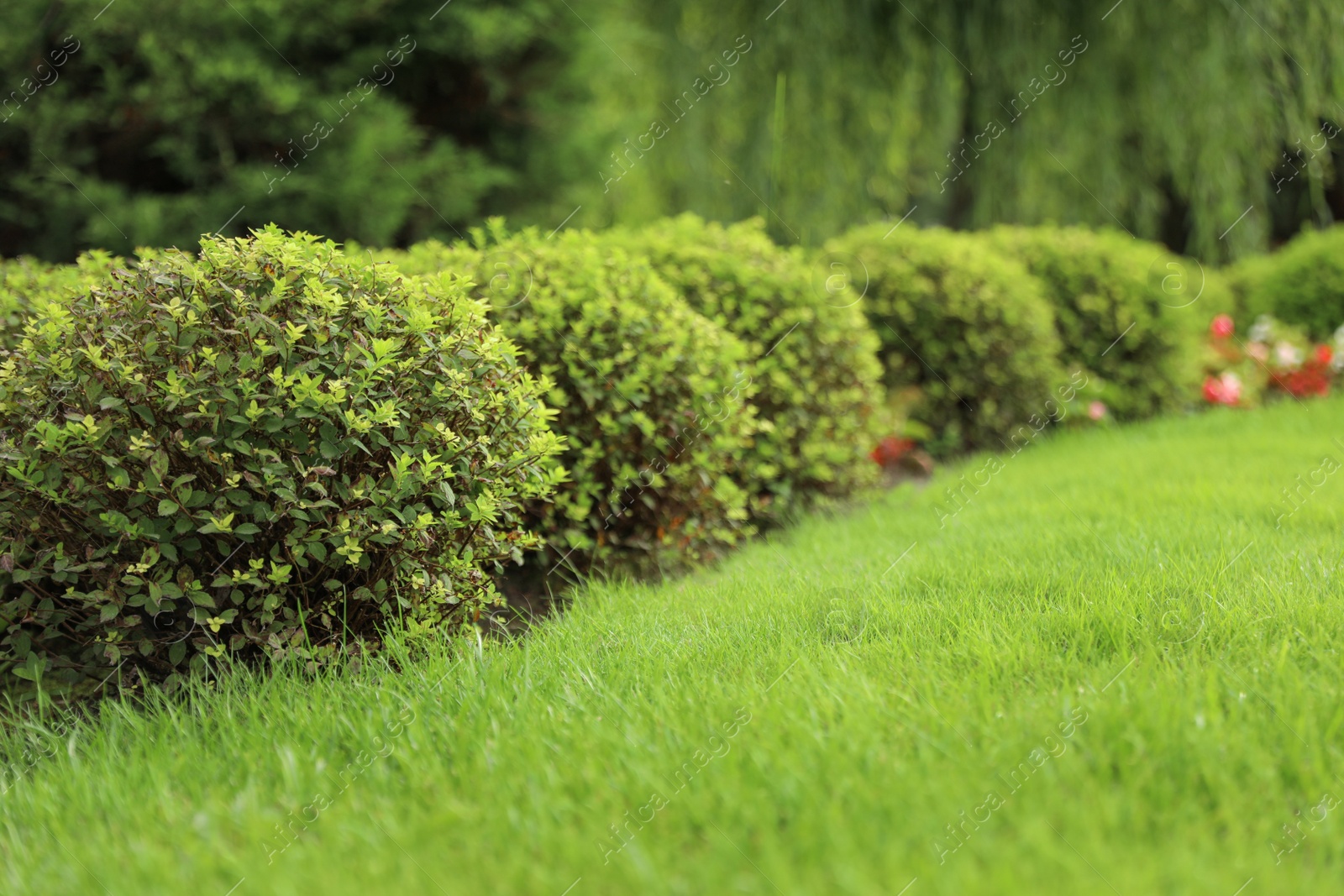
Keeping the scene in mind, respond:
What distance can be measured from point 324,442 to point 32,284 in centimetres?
189

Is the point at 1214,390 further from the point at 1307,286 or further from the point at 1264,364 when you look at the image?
the point at 1307,286

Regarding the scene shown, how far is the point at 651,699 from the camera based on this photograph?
2475 mm

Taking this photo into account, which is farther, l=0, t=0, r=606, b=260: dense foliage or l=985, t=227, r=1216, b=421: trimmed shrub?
l=985, t=227, r=1216, b=421: trimmed shrub

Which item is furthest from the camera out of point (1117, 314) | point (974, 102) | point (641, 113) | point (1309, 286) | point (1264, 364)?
point (974, 102)

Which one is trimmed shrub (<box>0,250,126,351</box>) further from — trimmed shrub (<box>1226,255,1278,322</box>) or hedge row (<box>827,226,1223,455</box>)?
trimmed shrub (<box>1226,255,1278,322</box>)

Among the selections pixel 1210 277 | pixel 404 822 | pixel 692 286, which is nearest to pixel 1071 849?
pixel 404 822

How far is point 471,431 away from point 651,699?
3.44 ft

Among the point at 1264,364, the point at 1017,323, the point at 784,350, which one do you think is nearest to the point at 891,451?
the point at 1017,323

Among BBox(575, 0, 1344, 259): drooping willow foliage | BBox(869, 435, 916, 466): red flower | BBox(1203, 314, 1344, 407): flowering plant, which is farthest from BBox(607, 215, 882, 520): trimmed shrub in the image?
BBox(1203, 314, 1344, 407): flowering plant

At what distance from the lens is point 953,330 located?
6.42m

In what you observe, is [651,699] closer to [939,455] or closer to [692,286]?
[692,286]

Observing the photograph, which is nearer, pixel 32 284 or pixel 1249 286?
pixel 32 284

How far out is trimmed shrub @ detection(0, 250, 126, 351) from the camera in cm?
338

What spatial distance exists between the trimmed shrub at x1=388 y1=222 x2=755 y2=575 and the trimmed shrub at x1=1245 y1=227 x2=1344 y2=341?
740 cm
